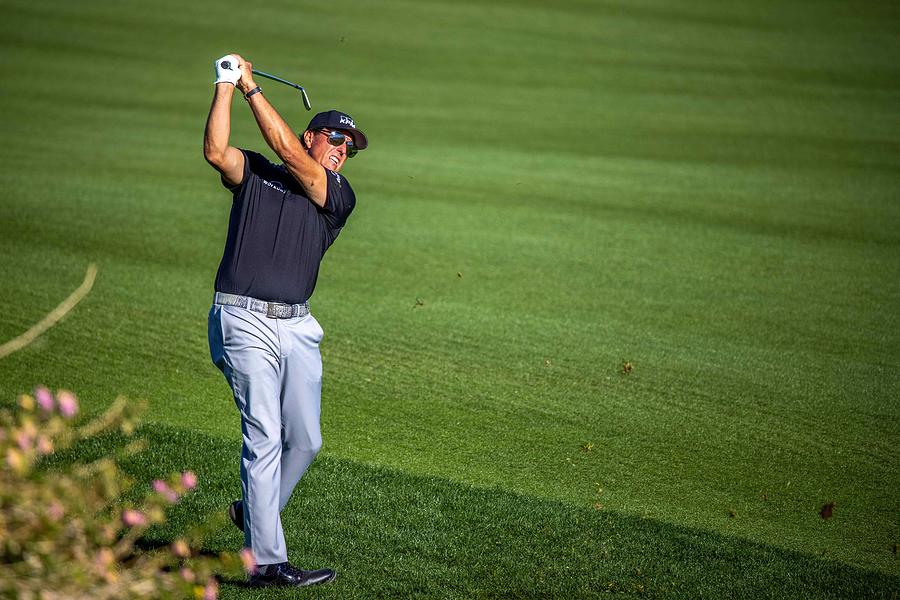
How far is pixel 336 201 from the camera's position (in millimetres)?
5547

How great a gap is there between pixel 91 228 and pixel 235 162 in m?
8.05

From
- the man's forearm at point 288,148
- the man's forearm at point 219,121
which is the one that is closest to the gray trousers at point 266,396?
the man's forearm at point 288,148

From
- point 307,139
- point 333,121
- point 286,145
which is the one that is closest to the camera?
point 286,145

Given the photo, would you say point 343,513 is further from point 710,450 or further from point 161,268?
point 161,268

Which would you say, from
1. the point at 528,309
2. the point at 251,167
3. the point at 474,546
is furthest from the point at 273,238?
the point at 528,309

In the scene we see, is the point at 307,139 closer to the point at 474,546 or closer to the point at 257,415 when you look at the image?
the point at 257,415

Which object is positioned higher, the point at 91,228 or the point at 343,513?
the point at 91,228

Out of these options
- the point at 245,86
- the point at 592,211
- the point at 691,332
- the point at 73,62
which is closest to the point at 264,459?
the point at 245,86

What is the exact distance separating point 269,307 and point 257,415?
1.79 feet

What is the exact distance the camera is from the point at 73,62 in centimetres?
2447

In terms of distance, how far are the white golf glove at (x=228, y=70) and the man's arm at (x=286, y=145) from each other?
0.12 ft

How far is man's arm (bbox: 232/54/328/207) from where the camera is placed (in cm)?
514

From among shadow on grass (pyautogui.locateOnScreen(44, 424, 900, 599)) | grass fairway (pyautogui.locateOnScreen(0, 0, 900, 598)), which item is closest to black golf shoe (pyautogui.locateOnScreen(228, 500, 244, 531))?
shadow on grass (pyautogui.locateOnScreen(44, 424, 900, 599))

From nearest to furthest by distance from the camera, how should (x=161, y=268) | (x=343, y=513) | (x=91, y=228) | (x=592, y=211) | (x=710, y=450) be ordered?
(x=343, y=513), (x=710, y=450), (x=161, y=268), (x=91, y=228), (x=592, y=211)
